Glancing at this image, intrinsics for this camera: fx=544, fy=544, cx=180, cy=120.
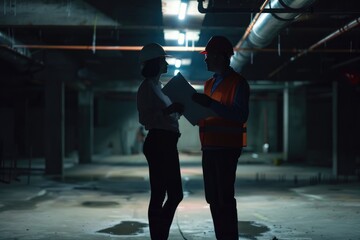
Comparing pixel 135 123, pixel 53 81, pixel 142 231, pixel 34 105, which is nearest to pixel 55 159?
pixel 53 81

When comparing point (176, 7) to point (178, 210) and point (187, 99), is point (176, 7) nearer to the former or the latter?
point (178, 210)

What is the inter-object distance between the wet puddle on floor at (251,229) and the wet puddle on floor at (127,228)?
1307 millimetres

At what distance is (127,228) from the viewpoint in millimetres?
7223

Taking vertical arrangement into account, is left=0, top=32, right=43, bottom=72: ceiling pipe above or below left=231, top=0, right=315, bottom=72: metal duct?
above

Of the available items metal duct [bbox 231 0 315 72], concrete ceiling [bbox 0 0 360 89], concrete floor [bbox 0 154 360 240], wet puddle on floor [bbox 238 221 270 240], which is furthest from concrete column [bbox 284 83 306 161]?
wet puddle on floor [bbox 238 221 270 240]

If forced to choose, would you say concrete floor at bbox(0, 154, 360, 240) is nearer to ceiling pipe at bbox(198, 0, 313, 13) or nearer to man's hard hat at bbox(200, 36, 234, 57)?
ceiling pipe at bbox(198, 0, 313, 13)

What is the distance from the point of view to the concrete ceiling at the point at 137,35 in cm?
1042

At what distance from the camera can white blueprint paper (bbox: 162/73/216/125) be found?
4.21 m

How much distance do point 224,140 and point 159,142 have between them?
0.56 metres

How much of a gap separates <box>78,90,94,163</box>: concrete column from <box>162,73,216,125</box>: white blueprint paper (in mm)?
19498

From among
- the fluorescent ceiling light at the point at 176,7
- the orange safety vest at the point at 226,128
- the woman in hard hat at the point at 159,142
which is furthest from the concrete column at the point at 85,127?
the orange safety vest at the point at 226,128

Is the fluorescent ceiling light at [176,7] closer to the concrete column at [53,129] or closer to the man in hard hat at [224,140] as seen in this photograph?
the man in hard hat at [224,140]

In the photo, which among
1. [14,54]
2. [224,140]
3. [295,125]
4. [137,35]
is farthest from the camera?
[295,125]

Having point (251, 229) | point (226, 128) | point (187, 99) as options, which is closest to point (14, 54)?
point (251, 229)
